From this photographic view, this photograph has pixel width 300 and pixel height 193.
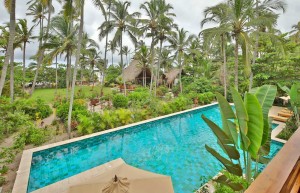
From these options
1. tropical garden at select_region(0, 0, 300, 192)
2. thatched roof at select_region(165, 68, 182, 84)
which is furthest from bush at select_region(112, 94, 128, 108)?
thatched roof at select_region(165, 68, 182, 84)

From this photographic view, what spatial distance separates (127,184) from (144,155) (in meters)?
4.42

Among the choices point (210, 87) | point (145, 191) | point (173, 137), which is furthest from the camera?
point (210, 87)

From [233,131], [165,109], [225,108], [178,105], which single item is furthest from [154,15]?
[233,131]

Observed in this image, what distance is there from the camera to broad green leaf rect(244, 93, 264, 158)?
94.1 inches

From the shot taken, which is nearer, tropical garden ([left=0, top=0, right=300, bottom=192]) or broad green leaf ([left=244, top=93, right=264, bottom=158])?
broad green leaf ([left=244, top=93, right=264, bottom=158])

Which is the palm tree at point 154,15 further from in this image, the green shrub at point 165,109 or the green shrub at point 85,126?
the green shrub at point 85,126

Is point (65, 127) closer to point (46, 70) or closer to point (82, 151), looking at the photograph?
point (82, 151)

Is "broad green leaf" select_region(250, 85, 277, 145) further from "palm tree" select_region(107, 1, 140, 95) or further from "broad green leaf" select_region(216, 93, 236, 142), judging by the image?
"palm tree" select_region(107, 1, 140, 95)

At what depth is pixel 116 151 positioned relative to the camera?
26.3ft

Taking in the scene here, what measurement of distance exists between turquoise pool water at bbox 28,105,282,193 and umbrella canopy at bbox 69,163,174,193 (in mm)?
→ 1996

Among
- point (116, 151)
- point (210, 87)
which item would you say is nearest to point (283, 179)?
point (116, 151)

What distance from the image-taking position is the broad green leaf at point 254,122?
7.84 feet

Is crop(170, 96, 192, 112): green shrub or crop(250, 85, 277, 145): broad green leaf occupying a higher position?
crop(250, 85, 277, 145): broad green leaf

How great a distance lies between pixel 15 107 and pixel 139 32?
38.6ft
